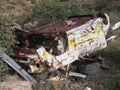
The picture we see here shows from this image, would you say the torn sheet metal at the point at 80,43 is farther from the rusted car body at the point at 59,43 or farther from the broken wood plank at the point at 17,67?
the broken wood plank at the point at 17,67

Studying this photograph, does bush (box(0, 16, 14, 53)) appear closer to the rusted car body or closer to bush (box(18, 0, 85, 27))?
the rusted car body

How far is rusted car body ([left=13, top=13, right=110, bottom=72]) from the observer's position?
9.48 m

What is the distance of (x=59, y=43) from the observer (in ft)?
31.9

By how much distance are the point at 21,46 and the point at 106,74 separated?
233 cm

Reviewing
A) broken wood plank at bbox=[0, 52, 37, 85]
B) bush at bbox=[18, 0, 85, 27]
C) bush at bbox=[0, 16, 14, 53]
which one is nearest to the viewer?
broken wood plank at bbox=[0, 52, 37, 85]

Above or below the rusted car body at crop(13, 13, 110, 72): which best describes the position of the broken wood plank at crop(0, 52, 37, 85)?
below

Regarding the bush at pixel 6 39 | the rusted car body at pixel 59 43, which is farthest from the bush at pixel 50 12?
the bush at pixel 6 39

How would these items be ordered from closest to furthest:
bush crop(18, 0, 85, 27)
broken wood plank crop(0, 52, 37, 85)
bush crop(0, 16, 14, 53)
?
1. broken wood plank crop(0, 52, 37, 85)
2. bush crop(0, 16, 14, 53)
3. bush crop(18, 0, 85, 27)

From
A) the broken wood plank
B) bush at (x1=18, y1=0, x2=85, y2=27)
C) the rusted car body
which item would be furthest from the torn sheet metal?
bush at (x1=18, y1=0, x2=85, y2=27)

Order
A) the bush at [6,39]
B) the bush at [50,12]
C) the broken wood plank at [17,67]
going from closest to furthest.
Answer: the broken wood plank at [17,67] < the bush at [6,39] < the bush at [50,12]

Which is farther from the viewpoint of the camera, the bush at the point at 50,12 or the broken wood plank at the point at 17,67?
the bush at the point at 50,12

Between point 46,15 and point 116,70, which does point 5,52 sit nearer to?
point 116,70

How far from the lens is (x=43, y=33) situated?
9.65 metres

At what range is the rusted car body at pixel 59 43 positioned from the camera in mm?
9484
